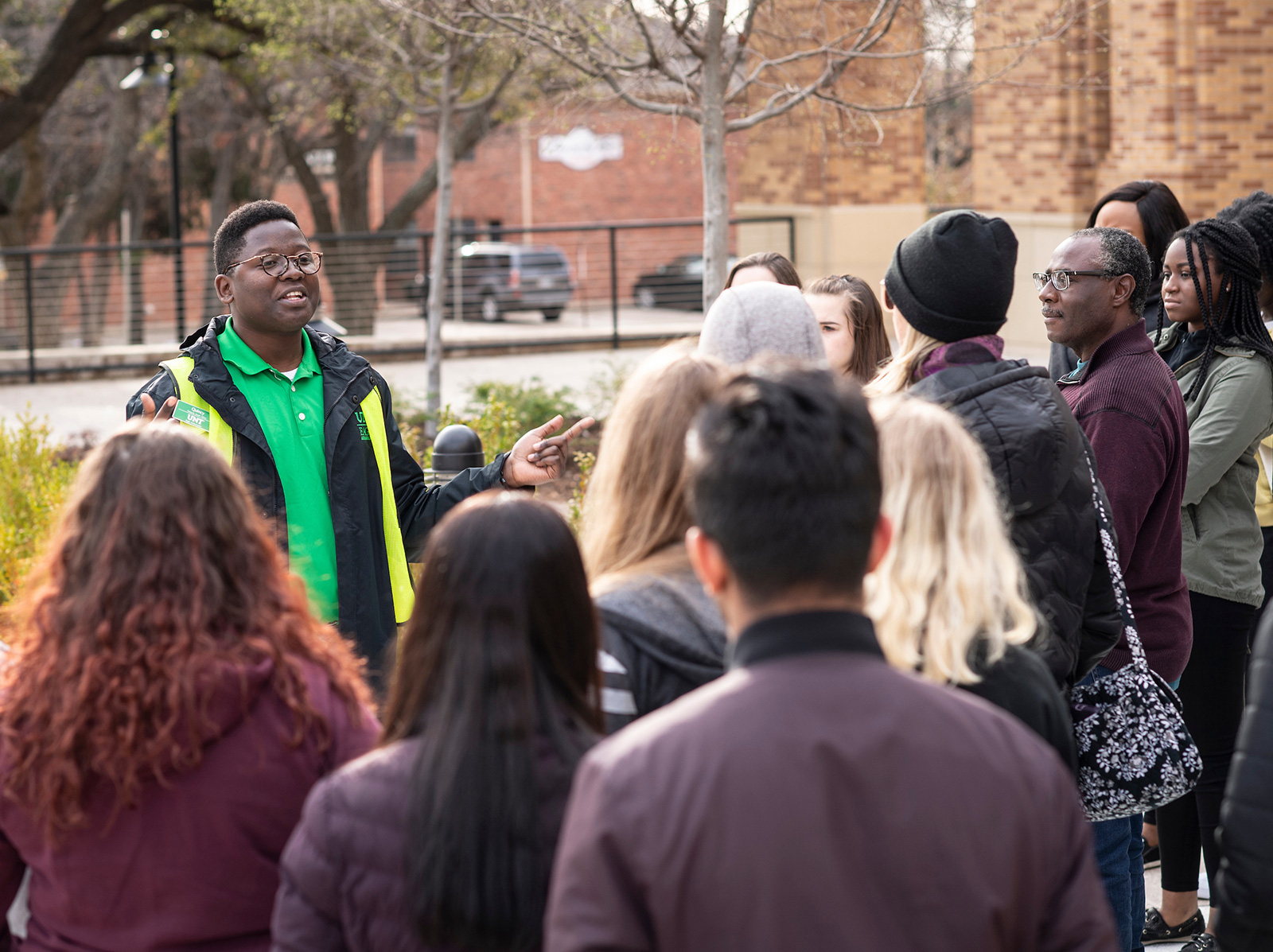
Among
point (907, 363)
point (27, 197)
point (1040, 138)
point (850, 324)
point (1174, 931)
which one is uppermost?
point (27, 197)

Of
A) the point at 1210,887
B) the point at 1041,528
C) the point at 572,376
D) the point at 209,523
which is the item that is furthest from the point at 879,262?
the point at 209,523

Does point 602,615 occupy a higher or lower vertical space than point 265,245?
lower

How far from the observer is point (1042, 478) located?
280cm

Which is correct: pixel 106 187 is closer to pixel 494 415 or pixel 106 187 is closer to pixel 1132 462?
pixel 494 415

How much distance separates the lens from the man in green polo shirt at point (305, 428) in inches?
140

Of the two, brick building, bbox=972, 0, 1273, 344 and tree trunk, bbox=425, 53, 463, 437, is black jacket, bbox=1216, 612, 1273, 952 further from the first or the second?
brick building, bbox=972, 0, 1273, 344

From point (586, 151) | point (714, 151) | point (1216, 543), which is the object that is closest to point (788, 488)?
point (1216, 543)

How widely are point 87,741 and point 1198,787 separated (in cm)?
335

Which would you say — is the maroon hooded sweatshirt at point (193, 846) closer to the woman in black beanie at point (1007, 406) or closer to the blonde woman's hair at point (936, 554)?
the blonde woman's hair at point (936, 554)

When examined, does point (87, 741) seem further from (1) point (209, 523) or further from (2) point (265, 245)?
(2) point (265, 245)

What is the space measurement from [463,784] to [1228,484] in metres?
3.26

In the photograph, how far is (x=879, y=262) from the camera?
1709cm

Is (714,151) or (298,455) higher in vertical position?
(714,151)

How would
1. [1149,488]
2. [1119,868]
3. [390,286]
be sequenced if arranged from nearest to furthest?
[1119,868], [1149,488], [390,286]
